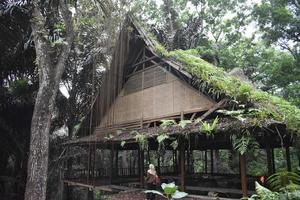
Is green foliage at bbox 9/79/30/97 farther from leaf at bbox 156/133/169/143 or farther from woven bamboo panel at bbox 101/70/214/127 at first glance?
leaf at bbox 156/133/169/143

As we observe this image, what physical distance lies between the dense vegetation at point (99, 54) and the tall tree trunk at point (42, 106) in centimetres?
23

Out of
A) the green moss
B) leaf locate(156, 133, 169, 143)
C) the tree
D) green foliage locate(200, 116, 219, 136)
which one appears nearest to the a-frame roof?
the green moss

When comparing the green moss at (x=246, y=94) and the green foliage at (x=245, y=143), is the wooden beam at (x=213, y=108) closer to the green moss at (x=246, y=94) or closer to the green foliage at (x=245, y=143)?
the green moss at (x=246, y=94)

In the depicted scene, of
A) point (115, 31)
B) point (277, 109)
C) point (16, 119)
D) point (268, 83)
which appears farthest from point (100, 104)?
point (268, 83)

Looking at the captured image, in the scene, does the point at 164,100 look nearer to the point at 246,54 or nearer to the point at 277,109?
the point at 277,109

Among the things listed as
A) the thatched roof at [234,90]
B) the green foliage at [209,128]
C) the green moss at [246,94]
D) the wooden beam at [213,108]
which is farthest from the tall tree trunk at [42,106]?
the green foliage at [209,128]

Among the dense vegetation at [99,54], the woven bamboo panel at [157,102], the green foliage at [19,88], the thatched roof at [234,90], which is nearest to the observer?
the thatched roof at [234,90]

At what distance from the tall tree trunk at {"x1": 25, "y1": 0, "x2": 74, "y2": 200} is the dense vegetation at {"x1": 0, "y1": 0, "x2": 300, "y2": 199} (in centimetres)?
23

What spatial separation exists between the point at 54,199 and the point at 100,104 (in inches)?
213

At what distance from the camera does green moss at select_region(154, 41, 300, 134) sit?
6.61 metres

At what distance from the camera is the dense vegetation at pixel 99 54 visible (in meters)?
10.4

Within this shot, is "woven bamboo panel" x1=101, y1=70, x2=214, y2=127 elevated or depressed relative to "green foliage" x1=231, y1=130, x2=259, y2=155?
elevated

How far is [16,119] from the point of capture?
49.1 ft

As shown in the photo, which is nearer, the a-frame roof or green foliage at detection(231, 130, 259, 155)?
green foliage at detection(231, 130, 259, 155)
